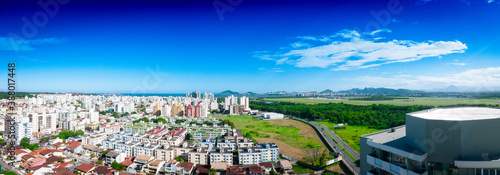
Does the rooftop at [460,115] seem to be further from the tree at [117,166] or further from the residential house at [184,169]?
the tree at [117,166]

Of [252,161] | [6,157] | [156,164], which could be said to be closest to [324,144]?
[252,161]

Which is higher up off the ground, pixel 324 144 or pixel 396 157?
pixel 396 157

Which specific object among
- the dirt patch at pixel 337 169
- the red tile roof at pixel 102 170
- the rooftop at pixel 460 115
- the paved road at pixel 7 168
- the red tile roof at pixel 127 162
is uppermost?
the rooftop at pixel 460 115

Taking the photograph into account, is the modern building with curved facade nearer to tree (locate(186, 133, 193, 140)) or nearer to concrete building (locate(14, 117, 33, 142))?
tree (locate(186, 133, 193, 140))

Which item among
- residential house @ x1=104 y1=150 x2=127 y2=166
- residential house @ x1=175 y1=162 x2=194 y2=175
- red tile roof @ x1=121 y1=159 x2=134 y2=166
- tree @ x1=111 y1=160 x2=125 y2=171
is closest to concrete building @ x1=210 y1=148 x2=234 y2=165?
residential house @ x1=175 y1=162 x2=194 y2=175

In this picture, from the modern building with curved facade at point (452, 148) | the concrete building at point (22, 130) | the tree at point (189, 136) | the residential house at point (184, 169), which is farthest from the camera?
the tree at point (189, 136)

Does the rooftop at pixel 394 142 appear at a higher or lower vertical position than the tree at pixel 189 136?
higher

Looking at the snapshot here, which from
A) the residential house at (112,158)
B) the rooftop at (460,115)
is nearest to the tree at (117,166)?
the residential house at (112,158)

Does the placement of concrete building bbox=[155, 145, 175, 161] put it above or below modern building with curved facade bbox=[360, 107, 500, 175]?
below

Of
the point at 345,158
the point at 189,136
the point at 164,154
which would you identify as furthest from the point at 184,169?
the point at 189,136

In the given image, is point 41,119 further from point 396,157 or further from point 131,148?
point 396,157

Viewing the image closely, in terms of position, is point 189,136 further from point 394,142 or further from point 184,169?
point 394,142
